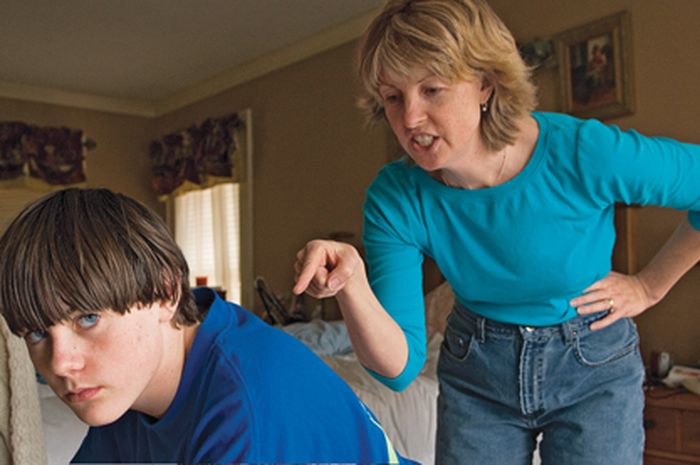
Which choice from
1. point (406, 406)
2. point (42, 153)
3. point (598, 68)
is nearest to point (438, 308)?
point (406, 406)

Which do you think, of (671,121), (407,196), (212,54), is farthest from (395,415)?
(212,54)

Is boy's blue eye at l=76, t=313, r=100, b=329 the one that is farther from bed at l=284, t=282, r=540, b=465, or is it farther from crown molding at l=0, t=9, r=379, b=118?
crown molding at l=0, t=9, r=379, b=118

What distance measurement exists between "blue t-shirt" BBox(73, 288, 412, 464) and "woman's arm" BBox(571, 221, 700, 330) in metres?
0.54

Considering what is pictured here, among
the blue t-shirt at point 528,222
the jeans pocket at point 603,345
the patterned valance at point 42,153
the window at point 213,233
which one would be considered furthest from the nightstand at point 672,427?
the patterned valance at point 42,153

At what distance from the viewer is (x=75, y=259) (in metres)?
0.74

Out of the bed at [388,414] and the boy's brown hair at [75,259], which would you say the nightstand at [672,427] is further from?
the boy's brown hair at [75,259]

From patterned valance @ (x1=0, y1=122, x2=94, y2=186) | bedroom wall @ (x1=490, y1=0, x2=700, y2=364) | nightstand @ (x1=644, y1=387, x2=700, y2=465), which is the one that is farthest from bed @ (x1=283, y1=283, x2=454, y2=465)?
patterned valance @ (x1=0, y1=122, x2=94, y2=186)

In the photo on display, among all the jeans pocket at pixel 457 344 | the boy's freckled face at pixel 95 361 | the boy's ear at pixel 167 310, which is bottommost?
the jeans pocket at pixel 457 344

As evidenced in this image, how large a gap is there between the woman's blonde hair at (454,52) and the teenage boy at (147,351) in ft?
1.60

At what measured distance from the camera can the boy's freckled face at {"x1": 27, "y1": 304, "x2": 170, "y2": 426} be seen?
737mm

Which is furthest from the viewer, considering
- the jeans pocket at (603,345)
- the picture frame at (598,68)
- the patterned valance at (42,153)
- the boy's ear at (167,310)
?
the patterned valance at (42,153)

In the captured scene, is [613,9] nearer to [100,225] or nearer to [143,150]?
[100,225]

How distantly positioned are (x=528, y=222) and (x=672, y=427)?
71.0 inches

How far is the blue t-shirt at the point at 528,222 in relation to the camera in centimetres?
116
